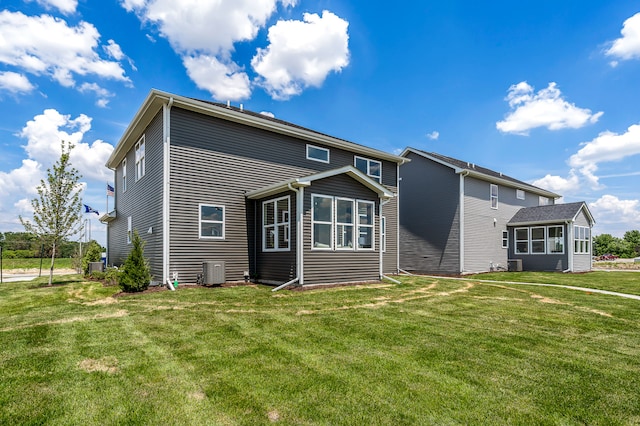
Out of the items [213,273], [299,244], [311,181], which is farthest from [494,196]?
[213,273]

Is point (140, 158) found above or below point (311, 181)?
above

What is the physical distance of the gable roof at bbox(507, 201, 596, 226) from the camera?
2039cm

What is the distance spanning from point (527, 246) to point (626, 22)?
43.7 feet

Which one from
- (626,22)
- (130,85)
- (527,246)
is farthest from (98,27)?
(527,246)

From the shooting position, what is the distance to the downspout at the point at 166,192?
10.9 metres

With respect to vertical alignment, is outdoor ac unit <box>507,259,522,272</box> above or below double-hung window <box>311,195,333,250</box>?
below

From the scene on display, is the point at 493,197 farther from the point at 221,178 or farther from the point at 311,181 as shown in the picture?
the point at 221,178

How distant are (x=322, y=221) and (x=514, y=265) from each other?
15.9 m

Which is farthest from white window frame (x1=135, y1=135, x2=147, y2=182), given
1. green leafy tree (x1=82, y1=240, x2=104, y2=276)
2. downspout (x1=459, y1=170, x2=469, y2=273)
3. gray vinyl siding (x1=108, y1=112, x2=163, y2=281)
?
downspout (x1=459, y1=170, x2=469, y2=273)

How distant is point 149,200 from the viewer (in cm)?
1267

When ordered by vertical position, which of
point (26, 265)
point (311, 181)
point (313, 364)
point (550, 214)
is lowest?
point (26, 265)

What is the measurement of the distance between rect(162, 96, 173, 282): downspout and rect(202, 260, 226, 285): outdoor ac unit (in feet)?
3.75

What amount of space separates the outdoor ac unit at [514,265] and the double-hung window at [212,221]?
715 inches

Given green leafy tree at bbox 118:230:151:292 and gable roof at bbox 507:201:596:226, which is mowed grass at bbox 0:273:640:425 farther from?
gable roof at bbox 507:201:596:226
